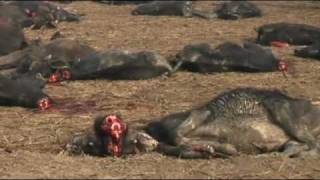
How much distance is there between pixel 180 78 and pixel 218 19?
232 inches

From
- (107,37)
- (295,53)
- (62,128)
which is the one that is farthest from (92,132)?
(107,37)

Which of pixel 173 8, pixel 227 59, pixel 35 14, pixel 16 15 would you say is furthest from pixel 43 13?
pixel 227 59

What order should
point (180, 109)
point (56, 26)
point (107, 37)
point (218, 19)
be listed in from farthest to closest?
point (218, 19)
point (56, 26)
point (107, 37)
point (180, 109)

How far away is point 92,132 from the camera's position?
7461 mm

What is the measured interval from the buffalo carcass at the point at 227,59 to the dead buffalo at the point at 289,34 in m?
2.12

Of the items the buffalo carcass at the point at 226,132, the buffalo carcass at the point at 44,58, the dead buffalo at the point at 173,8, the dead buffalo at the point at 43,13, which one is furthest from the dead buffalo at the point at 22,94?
the dead buffalo at the point at 173,8

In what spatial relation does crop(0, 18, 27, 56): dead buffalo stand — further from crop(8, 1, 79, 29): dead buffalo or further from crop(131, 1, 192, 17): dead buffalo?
crop(131, 1, 192, 17): dead buffalo

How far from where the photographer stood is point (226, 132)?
7492 mm

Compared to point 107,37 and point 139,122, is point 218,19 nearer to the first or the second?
point 107,37

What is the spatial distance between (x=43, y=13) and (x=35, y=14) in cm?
16

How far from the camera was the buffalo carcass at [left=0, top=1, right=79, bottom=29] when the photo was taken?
1498 cm

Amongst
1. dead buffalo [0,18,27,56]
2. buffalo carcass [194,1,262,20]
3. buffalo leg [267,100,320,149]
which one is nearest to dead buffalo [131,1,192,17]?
buffalo carcass [194,1,262,20]

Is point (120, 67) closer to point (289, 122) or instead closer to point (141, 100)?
point (141, 100)

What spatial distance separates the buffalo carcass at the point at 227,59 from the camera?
10.8 m
